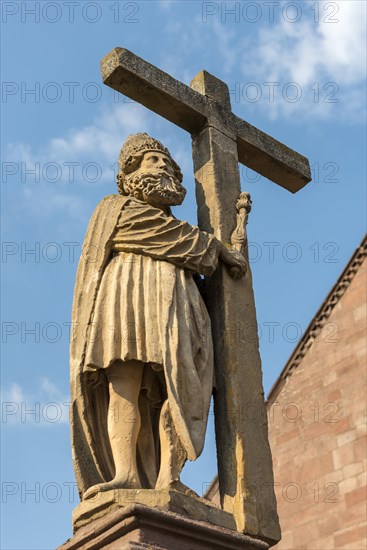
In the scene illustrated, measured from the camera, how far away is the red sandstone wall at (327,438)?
1459 centimetres

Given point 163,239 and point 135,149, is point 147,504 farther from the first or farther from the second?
point 135,149

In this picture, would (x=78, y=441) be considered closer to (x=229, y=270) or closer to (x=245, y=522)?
(x=245, y=522)

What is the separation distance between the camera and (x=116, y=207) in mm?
6977

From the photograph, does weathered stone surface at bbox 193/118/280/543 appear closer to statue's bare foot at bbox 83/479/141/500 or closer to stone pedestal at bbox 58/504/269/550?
stone pedestal at bbox 58/504/269/550

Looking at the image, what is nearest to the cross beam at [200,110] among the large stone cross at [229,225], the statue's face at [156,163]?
the large stone cross at [229,225]

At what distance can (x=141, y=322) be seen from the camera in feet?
21.3

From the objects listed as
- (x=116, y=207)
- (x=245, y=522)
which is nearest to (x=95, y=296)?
(x=116, y=207)

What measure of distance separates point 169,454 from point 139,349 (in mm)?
636

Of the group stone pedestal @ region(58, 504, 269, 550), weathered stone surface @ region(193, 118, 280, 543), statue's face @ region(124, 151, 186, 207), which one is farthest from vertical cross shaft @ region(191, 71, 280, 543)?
statue's face @ region(124, 151, 186, 207)

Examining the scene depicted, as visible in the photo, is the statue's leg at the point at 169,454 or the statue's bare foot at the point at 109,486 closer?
the statue's bare foot at the point at 109,486

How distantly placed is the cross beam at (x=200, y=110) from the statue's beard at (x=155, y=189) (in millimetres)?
762

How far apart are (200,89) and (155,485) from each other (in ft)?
10.6

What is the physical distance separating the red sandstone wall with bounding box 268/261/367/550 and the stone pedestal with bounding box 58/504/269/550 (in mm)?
8498

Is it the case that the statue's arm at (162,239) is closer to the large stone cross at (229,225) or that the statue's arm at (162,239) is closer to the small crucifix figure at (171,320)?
the small crucifix figure at (171,320)
